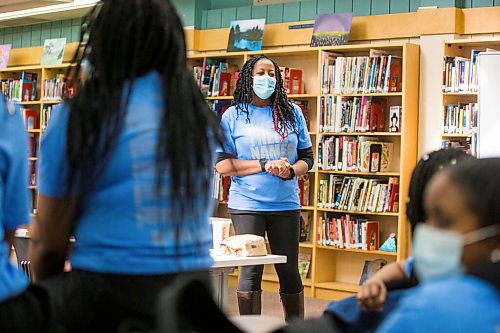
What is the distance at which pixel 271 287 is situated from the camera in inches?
290

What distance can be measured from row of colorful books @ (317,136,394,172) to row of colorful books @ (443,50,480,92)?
0.74 meters

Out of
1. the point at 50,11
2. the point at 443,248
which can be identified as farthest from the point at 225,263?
the point at 50,11

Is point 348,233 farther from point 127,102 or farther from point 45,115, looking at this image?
point 127,102

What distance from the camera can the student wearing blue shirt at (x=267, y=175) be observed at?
14.4 ft

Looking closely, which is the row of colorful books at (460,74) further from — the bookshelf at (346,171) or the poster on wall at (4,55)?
the poster on wall at (4,55)

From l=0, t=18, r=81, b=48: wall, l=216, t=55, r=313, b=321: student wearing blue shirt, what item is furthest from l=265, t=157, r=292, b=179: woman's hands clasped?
l=0, t=18, r=81, b=48: wall

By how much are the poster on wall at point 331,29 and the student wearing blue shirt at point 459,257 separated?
18.5ft

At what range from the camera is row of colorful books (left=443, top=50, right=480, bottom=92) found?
635 cm

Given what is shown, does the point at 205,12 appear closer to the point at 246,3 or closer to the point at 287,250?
the point at 246,3

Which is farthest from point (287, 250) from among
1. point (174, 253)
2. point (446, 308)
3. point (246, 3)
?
point (246, 3)

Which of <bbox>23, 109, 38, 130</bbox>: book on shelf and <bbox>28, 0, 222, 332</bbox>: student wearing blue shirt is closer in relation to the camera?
<bbox>28, 0, 222, 332</bbox>: student wearing blue shirt

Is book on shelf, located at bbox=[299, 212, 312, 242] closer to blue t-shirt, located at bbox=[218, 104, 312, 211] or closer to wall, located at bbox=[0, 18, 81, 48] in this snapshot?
blue t-shirt, located at bbox=[218, 104, 312, 211]

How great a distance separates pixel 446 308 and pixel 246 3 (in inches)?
271

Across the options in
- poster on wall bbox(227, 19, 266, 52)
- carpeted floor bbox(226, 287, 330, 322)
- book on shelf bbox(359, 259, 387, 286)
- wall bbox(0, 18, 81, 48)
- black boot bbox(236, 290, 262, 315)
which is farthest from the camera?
wall bbox(0, 18, 81, 48)
